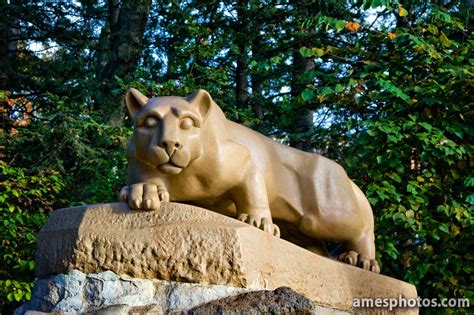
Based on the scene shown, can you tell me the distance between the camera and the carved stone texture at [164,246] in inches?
128

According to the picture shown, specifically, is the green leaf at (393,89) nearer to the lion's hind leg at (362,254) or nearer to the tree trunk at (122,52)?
the lion's hind leg at (362,254)

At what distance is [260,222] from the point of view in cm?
366

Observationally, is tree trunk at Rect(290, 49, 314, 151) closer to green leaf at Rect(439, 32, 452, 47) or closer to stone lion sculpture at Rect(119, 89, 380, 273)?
green leaf at Rect(439, 32, 452, 47)

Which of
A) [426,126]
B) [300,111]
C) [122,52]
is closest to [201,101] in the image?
[426,126]

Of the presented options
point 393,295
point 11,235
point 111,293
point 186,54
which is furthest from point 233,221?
point 186,54

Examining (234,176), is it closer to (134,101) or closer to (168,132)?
(168,132)

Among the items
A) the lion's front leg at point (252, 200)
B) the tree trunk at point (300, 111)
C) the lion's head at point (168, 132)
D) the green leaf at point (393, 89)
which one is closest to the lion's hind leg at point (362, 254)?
the lion's front leg at point (252, 200)

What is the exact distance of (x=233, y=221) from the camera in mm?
3385

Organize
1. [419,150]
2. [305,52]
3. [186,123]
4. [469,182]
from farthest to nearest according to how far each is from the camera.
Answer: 1. [305,52]
2. [419,150]
3. [469,182]
4. [186,123]

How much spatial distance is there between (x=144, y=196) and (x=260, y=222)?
66cm

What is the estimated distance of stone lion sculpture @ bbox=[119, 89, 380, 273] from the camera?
3.48 m

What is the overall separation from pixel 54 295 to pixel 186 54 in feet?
17.8

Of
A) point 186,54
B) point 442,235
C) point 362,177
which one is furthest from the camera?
point 186,54

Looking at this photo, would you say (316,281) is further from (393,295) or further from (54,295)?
(54,295)
